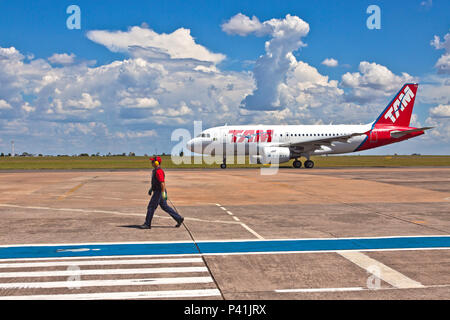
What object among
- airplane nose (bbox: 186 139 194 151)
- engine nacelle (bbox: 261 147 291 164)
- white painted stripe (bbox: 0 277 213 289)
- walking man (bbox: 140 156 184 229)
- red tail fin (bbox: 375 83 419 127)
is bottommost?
white painted stripe (bbox: 0 277 213 289)

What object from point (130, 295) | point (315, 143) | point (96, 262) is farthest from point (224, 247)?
point (315, 143)

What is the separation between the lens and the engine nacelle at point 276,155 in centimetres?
4266

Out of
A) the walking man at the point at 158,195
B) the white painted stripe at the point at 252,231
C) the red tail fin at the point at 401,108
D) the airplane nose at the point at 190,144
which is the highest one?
the red tail fin at the point at 401,108

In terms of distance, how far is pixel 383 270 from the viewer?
7641 millimetres

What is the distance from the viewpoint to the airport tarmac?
658cm

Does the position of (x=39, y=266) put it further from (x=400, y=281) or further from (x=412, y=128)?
(x=412, y=128)

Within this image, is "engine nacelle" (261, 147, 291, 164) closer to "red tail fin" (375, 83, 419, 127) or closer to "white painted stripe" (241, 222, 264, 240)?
"red tail fin" (375, 83, 419, 127)

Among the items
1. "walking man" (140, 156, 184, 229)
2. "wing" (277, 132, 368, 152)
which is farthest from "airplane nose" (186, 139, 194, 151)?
"walking man" (140, 156, 184, 229)

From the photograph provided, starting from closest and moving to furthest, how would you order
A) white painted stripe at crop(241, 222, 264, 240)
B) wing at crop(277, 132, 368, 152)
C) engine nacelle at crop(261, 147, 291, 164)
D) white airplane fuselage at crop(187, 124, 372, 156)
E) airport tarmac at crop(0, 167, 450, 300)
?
airport tarmac at crop(0, 167, 450, 300), white painted stripe at crop(241, 222, 264, 240), engine nacelle at crop(261, 147, 291, 164), wing at crop(277, 132, 368, 152), white airplane fuselage at crop(187, 124, 372, 156)

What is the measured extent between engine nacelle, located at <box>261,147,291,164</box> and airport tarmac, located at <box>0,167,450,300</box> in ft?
79.1

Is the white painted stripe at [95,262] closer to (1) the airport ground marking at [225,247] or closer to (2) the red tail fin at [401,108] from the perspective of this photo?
(1) the airport ground marking at [225,247]

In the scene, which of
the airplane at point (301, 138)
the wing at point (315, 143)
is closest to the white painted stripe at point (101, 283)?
the airplane at point (301, 138)
